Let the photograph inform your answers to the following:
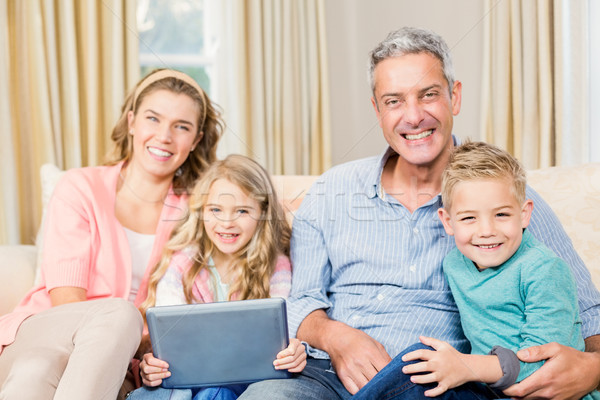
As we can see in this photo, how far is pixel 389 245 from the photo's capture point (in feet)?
4.89

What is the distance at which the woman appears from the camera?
1.25m

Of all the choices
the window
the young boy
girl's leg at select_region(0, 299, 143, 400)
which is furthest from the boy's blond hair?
the window

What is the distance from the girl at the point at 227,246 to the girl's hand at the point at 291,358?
0.28m

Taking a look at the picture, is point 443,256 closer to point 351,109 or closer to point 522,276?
point 522,276

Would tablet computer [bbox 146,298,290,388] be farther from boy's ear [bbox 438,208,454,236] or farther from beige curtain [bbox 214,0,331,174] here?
beige curtain [bbox 214,0,331,174]

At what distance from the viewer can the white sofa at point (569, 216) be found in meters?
1.60

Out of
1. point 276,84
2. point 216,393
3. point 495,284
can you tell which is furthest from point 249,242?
point 276,84

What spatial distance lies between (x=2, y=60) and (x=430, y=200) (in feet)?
5.78

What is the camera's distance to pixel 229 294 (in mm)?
1594

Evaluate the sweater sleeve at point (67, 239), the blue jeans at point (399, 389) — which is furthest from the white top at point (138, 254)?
the blue jeans at point (399, 389)

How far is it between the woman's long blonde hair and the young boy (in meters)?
0.51

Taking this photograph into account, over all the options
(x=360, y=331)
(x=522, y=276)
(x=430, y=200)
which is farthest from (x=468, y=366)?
(x=430, y=200)

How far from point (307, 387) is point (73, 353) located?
1.55 feet

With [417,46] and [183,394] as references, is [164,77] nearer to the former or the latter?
[417,46]
